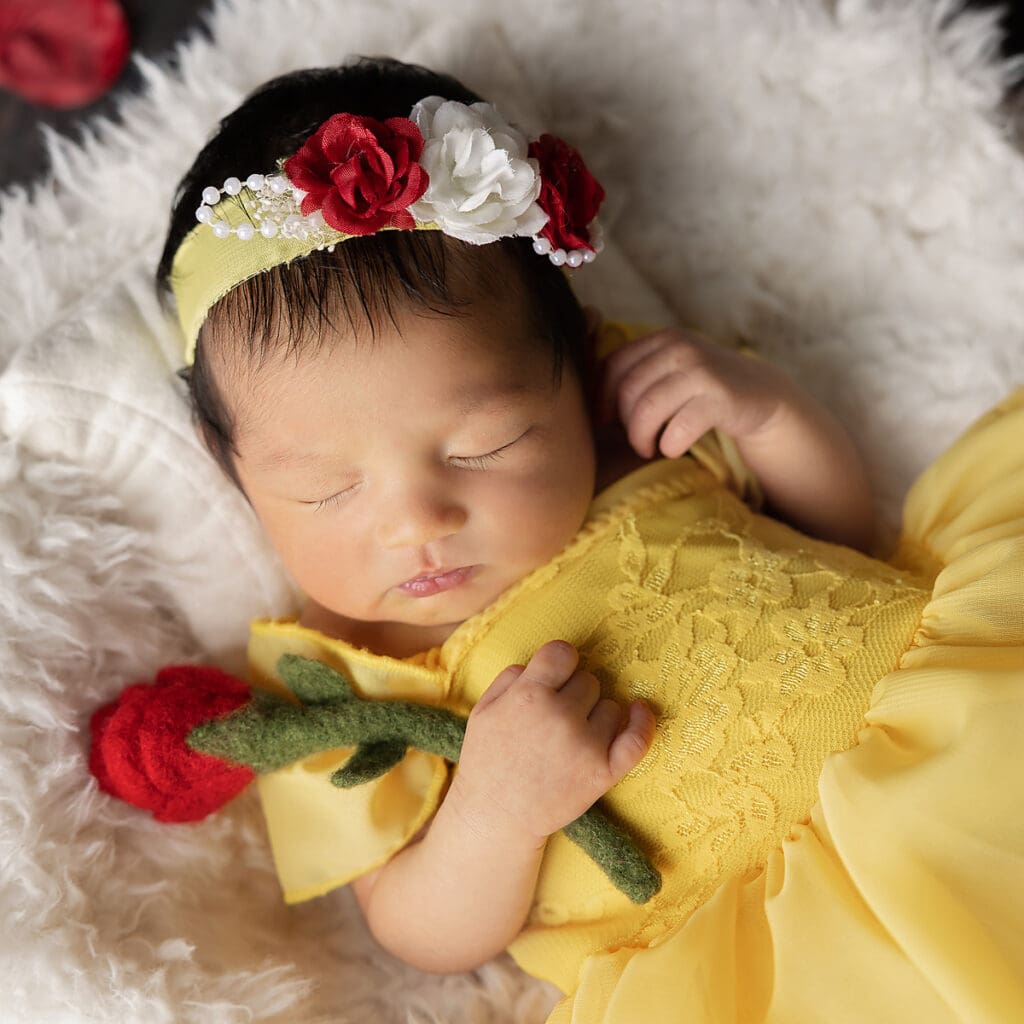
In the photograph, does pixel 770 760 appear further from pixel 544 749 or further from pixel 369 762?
pixel 369 762

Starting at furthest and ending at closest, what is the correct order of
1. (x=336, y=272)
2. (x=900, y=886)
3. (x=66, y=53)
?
(x=66, y=53), (x=336, y=272), (x=900, y=886)

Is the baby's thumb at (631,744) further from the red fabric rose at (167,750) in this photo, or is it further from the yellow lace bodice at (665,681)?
the red fabric rose at (167,750)

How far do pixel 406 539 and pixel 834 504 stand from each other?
63cm

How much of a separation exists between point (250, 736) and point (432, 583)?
26 cm

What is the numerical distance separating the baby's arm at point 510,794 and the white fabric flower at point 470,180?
17.2 inches

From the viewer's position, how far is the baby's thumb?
1070 millimetres

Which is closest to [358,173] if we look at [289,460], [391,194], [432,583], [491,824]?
[391,194]

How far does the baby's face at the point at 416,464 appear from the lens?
1076 millimetres

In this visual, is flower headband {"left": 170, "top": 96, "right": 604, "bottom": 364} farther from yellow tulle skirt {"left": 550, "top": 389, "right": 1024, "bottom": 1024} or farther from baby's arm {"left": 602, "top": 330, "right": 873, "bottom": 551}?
yellow tulle skirt {"left": 550, "top": 389, "right": 1024, "bottom": 1024}

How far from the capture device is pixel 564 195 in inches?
45.4

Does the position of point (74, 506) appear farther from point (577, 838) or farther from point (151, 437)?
point (577, 838)

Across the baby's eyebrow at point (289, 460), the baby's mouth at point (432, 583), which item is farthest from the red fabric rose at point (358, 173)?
the baby's mouth at point (432, 583)

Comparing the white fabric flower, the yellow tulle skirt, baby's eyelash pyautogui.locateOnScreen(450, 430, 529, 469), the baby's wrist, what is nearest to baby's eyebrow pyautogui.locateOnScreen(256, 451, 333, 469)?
baby's eyelash pyautogui.locateOnScreen(450, 430, 529, 469)

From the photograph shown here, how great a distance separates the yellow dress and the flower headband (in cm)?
38
